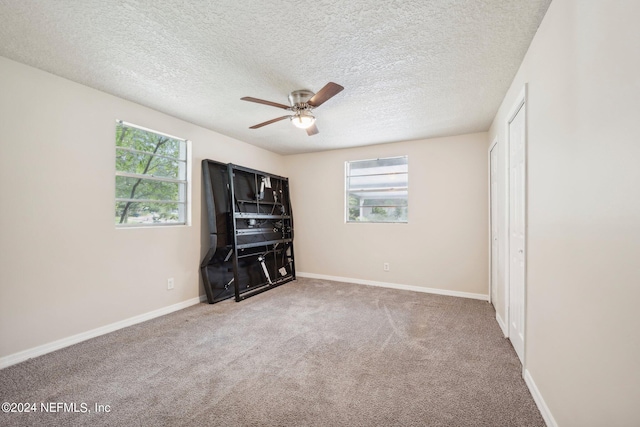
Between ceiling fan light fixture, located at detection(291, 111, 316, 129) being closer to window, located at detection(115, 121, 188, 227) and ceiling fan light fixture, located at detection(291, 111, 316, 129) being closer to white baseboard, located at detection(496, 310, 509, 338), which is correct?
window, located at detection(115, 121, 188, 227)

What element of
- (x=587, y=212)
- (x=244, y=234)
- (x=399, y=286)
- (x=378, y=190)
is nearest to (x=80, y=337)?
(x=244, y=234)

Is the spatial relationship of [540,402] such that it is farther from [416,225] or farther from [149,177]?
[149,177]


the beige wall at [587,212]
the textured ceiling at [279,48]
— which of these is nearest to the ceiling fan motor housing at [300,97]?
the textured ceiling at [279,48]

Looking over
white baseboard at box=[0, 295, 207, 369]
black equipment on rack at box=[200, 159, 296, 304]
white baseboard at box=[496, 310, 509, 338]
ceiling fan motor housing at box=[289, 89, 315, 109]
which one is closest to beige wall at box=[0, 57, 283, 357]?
white baseboard at box=[0, 295, 207, 369]

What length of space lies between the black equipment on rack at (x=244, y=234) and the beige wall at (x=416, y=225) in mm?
583

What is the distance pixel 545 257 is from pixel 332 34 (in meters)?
1.99

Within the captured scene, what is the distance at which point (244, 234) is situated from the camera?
13.6 feet

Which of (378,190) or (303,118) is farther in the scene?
(378,190)

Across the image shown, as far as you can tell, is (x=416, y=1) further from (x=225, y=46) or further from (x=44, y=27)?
(x=44, y=27)

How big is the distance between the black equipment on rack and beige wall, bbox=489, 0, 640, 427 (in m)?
3.45

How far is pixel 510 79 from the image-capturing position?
2.47 m

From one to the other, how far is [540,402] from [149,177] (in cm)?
408

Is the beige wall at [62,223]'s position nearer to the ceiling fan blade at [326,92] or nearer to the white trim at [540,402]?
the ceiling fan blade at [326,92]

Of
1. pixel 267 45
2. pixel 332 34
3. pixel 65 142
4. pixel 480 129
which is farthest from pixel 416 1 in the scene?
pixel 65 142
